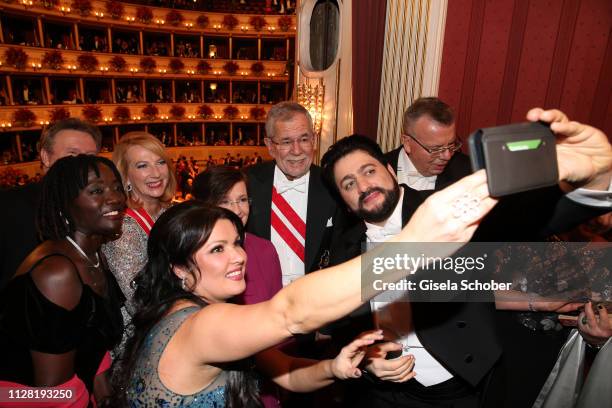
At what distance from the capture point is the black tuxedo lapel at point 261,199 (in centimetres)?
271

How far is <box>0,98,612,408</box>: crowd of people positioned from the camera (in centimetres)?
91

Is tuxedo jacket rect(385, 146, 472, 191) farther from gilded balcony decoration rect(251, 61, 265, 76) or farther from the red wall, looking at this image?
gilded balcony decoration rect(251, 61, 265, 76)

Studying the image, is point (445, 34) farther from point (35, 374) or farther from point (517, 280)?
point (35, 374)

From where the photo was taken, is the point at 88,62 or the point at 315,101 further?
the point at 88,62

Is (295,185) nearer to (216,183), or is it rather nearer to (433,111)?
(216,183)

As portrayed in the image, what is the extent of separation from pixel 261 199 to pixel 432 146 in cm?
124

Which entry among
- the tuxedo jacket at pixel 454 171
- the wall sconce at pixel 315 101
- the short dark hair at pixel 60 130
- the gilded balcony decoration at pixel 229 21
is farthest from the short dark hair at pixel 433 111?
the gilded balcony decoration at pixel 229 21

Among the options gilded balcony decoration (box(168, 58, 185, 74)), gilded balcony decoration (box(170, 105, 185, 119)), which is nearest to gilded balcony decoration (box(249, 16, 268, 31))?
gilded balcony decoration (box(168, 58, 185, 74))

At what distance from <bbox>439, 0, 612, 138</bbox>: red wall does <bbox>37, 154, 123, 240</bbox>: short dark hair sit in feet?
9.74

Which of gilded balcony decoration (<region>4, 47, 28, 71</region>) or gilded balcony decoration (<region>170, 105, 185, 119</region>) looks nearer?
gilded balcony decoration (<region>4, 47, 28, 71</region>)

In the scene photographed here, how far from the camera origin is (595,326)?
1.58 meters

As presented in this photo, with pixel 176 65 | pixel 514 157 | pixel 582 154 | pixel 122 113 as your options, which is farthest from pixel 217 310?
pixel 176 65

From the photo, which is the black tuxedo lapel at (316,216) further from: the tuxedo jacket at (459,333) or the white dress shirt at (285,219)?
the tuxedo jacket at (459,333)

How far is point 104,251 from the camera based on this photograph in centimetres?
211
